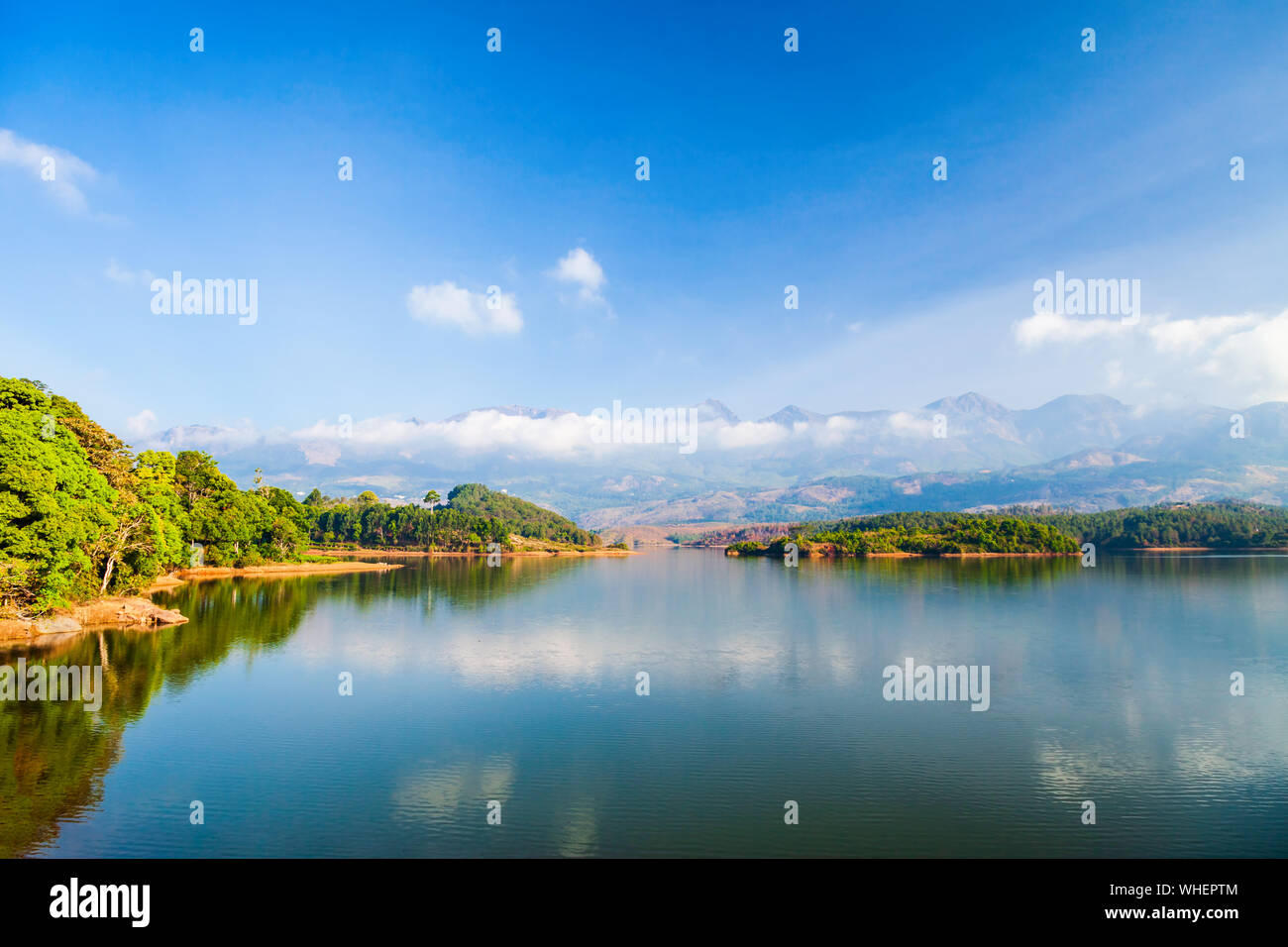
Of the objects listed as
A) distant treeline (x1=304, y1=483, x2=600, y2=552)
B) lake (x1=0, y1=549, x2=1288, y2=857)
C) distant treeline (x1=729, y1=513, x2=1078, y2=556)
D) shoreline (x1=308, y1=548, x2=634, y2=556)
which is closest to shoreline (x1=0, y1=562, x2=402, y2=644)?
lake (x1=0, y1=549, x2=1288, y2=857)

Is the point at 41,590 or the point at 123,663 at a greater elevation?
the point at 41,590

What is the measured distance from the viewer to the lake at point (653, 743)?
13867mm

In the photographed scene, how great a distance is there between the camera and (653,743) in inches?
773

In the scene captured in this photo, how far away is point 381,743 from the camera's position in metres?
19.7

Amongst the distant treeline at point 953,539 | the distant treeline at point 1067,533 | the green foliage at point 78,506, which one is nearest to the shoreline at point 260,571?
the green foliage at point 78,506

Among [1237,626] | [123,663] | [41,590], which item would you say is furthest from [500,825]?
[1237,626]

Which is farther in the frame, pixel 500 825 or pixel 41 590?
pixel 41 590

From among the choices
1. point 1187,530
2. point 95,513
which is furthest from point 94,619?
point 1187,530

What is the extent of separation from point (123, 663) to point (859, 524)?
15495 centimetres

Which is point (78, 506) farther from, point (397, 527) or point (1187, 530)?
point (1187, 530)

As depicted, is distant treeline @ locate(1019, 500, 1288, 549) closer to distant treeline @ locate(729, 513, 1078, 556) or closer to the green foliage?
distant treeline @ locate(729, 513, 1078, 556)

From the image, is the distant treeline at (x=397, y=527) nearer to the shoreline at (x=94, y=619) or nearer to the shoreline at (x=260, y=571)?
the shoreline at (x=260, y=571)

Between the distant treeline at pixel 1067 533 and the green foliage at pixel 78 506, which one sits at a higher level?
the green foliage at pixel 78 506
